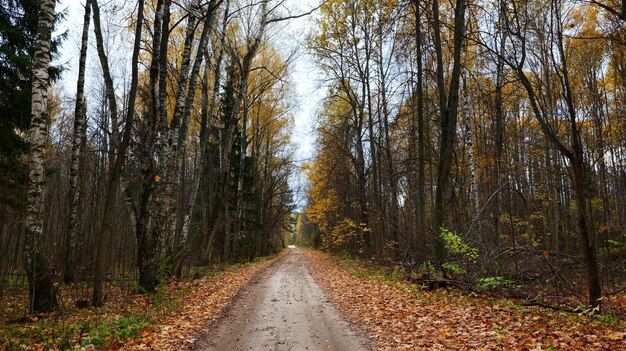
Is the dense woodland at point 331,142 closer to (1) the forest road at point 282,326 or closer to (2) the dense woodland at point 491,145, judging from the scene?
(2) the dense woodland at point 491,145

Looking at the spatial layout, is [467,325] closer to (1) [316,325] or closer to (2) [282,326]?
(1) [316,325]

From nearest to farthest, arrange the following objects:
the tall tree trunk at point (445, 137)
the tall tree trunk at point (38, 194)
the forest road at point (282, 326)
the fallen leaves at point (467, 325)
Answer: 1. the fallen leaves at point (467, 325)
2. the forest road at point (282, 326)
3. the tall tree trunk at point (38, 194)
4. the tall tree trunk at point (445, 137)

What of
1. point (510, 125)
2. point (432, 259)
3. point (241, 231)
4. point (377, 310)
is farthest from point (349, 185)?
point (377, 310)

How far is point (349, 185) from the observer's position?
86.8 ft

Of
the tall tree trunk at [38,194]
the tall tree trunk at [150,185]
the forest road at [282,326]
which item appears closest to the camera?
the forest road at [282,326]

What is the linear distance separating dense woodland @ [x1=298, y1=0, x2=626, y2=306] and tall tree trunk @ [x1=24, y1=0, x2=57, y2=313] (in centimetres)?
823

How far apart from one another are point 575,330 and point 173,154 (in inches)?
405

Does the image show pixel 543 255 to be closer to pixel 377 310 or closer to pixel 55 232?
pixel 377 310

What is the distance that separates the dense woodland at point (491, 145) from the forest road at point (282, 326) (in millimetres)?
3542

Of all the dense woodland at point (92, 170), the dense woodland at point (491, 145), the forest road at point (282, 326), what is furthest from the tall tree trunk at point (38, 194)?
the dense woodland at point (491, 145)

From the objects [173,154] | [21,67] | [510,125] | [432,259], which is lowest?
[432,259]

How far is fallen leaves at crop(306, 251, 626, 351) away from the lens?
5016 mm

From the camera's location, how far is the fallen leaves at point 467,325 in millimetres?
5016

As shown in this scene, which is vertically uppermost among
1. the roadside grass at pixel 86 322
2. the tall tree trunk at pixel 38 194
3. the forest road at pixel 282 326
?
the tall tree trunk at pixel 38 194
